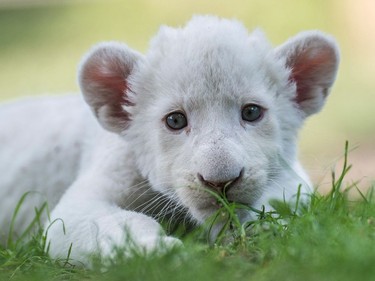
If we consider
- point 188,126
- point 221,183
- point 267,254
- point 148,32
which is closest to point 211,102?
point 188,126

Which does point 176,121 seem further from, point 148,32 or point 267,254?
point 148,32

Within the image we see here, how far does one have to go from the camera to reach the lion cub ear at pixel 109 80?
21.4ft

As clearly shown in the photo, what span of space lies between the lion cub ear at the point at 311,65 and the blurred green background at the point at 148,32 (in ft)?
25.1

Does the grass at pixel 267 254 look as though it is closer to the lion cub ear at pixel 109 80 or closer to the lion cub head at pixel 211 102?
the lion cub head at pixel 211 102

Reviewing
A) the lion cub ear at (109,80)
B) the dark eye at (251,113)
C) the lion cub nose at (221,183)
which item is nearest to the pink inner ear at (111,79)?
the lion cub ear at (109,80)

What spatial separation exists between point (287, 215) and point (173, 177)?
771 mm

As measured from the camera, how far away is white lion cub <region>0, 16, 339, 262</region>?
5703 mm

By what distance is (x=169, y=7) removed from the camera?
20.5 m

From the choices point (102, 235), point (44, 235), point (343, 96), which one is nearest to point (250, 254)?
point (102, 235)

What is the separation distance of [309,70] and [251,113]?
0.89 meters

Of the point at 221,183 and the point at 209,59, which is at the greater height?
the point at 209,59

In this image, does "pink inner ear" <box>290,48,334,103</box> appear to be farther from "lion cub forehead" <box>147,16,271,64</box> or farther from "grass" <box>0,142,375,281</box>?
"grass" <box>0,142,375,281</box>

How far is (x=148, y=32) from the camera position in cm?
1923

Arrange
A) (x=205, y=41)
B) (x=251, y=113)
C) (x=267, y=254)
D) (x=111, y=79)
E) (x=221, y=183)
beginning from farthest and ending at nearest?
1. (x=111, y=79)
2. (x=205, y=41)
3. (x=251, y=113)
4. (x=221, y=183)
5. (x=267, y=254)
